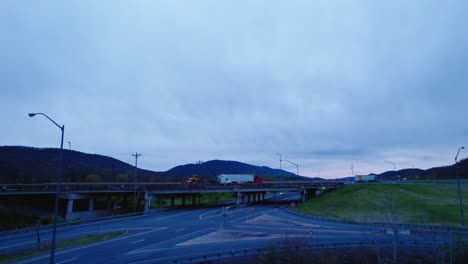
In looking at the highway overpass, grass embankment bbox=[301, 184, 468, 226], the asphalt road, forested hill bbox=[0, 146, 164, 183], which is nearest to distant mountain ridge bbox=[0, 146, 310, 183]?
forested hill bbox=[0, 146, 164, 183]

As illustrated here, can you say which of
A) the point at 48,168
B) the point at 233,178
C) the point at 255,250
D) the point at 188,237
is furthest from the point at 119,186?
the point at 48,168

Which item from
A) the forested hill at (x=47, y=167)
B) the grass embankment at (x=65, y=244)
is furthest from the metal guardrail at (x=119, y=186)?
the forested hill at (x=47, y=167)

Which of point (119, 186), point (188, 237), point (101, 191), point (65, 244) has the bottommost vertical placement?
point (188, 237)

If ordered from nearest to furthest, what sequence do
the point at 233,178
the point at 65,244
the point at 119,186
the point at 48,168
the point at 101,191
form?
1. the point at 65,244
2. the point at 101,191
3. the point at 119,186
4. the point at 233,178
5. the point at 48,168

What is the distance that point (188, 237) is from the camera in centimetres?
3628

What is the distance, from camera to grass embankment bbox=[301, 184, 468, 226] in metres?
47.3

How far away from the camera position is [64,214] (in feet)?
210

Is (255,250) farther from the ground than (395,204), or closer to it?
closer to it

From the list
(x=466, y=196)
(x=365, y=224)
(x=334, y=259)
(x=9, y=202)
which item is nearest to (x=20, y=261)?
(x=334, y=259)

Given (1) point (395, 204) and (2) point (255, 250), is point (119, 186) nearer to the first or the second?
(2) point (255, 250)

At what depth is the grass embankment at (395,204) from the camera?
155 feet

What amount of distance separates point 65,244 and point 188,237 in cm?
1286

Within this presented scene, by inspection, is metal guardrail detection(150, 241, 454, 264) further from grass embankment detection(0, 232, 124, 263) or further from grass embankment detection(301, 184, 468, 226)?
grass embankment detection(0, 232, 124, 263)

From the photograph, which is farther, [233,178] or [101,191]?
[233,178]
